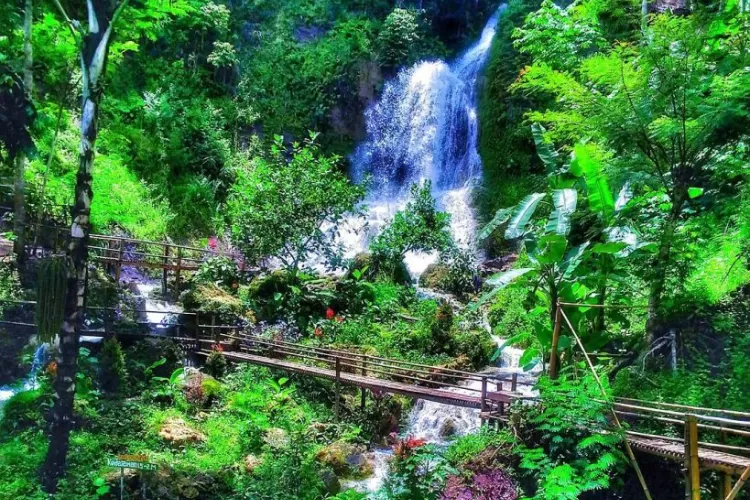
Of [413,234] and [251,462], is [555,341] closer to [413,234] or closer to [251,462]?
[251,462]

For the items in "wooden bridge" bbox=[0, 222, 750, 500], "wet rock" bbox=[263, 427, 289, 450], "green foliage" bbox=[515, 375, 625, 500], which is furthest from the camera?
"wet rock" bbox=[263, 427, 289, 450]

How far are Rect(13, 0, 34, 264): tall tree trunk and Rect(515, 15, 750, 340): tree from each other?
7.35 m

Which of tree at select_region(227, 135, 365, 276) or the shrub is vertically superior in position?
tree at select_region(227, 135, 365, 276)

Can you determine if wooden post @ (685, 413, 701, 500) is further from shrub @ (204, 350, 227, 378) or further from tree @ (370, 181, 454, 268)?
tree @ (370, 181, 454, 268)

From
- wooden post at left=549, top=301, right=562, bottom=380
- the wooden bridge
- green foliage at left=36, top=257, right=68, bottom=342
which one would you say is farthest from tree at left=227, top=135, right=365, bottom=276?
wooden post at left=549, top=301, right=562, bottom=380

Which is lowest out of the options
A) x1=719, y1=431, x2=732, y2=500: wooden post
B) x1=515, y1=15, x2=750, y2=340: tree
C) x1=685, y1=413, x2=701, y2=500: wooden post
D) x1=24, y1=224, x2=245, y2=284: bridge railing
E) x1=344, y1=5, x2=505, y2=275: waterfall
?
x1=719, y1=431, x2=732, y2=500: wooden post

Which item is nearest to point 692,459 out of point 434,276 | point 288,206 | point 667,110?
point 667,110

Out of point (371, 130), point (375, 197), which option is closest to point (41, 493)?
point (375, 197)

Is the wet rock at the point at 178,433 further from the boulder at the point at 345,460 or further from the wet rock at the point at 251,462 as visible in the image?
the boulder at the point at 345,460

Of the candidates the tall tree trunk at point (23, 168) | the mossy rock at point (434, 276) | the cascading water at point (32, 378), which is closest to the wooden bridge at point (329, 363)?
the tall tree trunk at point (23, 168)

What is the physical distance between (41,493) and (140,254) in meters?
6.53

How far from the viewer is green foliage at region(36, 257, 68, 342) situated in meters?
6.06

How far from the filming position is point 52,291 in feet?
19.9

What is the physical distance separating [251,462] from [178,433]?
3.65 ft
